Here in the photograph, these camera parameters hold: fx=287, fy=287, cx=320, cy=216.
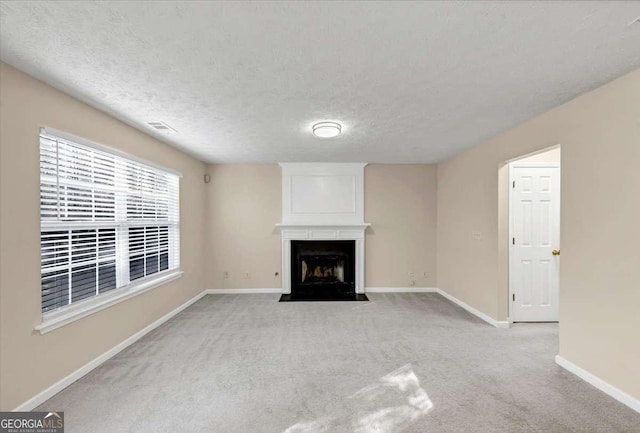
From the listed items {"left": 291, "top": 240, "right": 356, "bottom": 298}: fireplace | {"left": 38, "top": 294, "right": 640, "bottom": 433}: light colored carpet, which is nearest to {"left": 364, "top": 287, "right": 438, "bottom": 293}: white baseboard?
{"left": 291, "top": 240, "right": 356, "bottom": 298}: fireplace

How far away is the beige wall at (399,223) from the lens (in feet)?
18.0

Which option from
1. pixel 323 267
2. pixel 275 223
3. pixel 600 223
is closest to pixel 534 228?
pixel 600 223

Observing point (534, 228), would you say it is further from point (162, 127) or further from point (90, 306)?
point (90, 306)

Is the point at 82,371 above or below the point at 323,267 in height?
below

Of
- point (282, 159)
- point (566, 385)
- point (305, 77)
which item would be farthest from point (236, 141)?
point (566, 385)

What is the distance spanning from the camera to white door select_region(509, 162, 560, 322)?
3.72 m

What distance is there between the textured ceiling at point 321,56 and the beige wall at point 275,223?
7.79ft

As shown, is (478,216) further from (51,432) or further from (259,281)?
(51,432)

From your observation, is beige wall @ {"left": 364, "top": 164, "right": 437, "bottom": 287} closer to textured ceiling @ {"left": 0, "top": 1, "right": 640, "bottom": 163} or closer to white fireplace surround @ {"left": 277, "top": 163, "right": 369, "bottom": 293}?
white fireplace surround @ {"left": 277, "top": 163, "right": 369, "bottom": 293}

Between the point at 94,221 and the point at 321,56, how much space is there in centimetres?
253

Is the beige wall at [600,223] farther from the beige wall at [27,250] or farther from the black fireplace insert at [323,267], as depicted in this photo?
the beige wall at [27,250]

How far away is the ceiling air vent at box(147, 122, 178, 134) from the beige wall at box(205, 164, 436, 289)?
204 centimetres

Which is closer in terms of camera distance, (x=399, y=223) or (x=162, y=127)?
(x=162, y=127)

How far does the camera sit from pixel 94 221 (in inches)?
106
